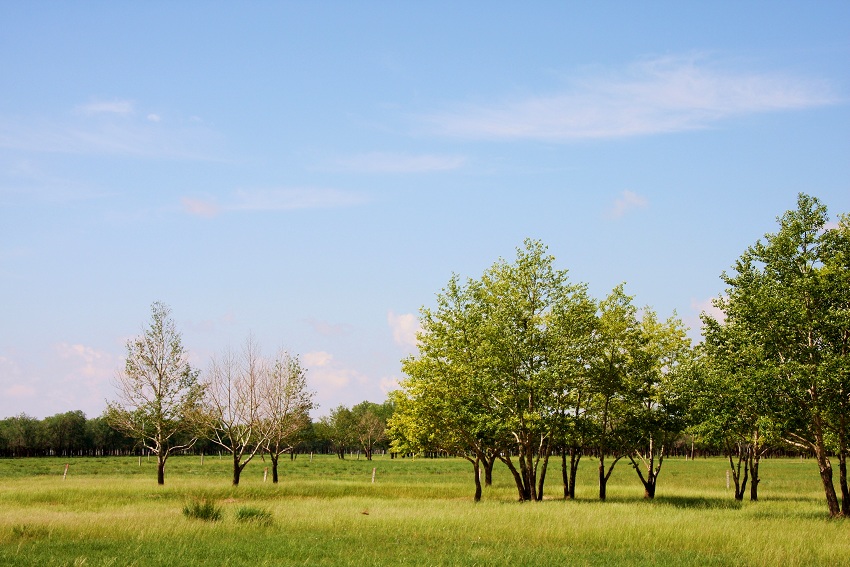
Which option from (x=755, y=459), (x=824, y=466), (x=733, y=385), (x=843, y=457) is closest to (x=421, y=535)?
(x=733, y=385)

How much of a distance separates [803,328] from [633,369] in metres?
14.4

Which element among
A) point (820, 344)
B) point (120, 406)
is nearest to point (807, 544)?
point (820, 344)

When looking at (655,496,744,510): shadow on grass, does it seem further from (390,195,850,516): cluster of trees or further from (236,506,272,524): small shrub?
(236,506,272,524): small shrub

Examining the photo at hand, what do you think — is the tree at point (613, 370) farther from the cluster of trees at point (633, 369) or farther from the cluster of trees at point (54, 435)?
the cluster of trees at point (54, 435)

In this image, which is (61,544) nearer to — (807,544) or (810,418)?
(807,544)

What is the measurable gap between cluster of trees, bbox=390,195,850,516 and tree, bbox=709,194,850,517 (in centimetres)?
6

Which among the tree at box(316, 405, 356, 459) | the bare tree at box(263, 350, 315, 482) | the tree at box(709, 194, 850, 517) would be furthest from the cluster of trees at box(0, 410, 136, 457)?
the tree at box(709, 194, 850, 517)

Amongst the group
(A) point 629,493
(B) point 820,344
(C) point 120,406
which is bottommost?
(A) point 629,493

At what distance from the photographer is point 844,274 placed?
29922mm

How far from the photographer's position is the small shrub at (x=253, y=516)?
26953mm

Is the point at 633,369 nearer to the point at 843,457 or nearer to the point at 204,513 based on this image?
the point at 843,457

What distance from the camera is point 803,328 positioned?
30234 mm

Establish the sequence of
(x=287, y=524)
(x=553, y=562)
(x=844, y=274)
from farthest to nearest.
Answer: (x=844, y=274)
(x=287, y=524)
(x=553, y=562)

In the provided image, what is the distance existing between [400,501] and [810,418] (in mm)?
21855
